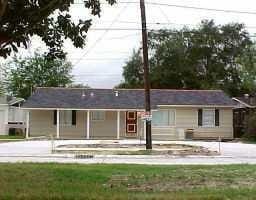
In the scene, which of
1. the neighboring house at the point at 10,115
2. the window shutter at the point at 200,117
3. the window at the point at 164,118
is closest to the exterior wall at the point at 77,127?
the window at the point at 164,118

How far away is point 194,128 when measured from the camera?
52.5 meters

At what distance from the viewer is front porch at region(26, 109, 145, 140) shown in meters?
51.7

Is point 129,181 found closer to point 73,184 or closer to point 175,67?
point 73,184

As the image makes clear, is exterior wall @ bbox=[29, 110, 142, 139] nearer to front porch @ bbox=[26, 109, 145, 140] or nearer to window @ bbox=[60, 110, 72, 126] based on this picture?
front porch @ bbox=[26, 109, 145, 140]

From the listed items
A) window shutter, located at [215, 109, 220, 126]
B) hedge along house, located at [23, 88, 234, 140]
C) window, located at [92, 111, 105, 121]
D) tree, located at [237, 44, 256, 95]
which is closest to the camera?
hedge along house, located at [23, 88, 234, 140]

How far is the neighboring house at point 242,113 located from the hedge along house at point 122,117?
5.59ft

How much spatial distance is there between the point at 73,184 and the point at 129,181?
1673 millimetres

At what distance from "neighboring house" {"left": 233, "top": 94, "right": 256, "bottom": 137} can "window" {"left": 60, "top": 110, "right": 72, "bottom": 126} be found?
15.0 meters

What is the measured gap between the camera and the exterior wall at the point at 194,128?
52125mm

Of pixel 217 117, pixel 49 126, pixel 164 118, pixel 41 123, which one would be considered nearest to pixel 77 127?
pixel 49 126

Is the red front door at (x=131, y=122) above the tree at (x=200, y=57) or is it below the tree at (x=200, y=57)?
below

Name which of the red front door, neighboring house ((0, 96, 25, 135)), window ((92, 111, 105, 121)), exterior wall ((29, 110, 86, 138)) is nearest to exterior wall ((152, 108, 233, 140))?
the red front door

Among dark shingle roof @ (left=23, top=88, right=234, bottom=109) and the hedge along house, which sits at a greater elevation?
dark shingle roof @ (left=23, top=88, right=234, bottom=109)

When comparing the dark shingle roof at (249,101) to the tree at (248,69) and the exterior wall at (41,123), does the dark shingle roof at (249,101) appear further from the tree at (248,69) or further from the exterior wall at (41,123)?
the exterior wall at (41,123)
